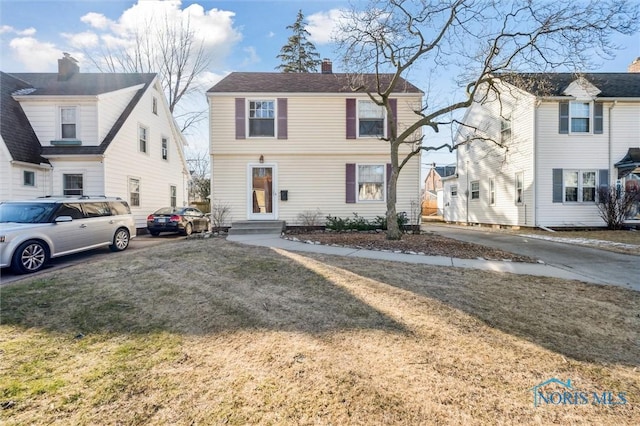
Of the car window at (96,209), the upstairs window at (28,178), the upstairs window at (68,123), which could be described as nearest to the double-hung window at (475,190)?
the car window at (96,209)

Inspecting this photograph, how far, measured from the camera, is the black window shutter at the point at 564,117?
14.0m

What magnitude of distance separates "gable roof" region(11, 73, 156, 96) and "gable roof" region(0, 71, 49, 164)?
866 millimetres

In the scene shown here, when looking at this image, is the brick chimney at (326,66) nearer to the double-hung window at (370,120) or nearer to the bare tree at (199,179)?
the double-hung window at (370,120)

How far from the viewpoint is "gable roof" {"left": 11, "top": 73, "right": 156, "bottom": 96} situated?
13.2 metres

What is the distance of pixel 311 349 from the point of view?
116 inches

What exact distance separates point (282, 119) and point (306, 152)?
1734mm

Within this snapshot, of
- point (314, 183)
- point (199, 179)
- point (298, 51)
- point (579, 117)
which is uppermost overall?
point (298, 51)

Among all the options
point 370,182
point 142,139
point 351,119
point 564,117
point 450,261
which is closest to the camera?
point 450,261

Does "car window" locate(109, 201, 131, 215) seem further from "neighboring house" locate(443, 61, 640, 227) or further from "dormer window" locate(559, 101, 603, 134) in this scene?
"dormer window" locate(559, 101, 603, 134)

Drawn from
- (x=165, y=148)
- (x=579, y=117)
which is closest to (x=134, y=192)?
(x=165, y=148)

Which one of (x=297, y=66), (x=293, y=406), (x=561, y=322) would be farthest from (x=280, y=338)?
(x=297, y=66)

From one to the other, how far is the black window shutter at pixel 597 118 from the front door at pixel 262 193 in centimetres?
1499

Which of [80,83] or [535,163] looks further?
[80,83]

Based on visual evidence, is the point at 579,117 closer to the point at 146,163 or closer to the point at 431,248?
the point at 431,248
